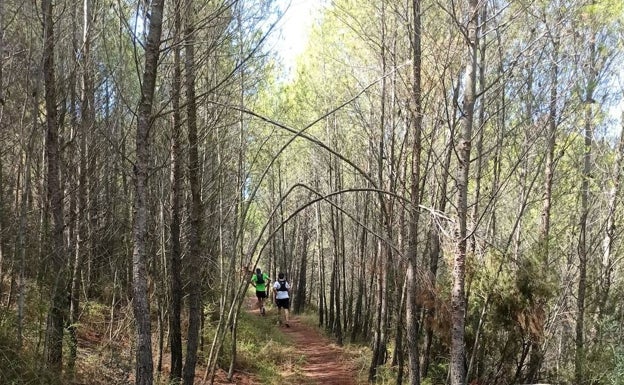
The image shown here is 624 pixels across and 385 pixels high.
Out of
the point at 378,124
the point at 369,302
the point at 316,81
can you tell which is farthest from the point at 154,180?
the point at 369,302

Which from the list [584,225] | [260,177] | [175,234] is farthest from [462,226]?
[584,225]

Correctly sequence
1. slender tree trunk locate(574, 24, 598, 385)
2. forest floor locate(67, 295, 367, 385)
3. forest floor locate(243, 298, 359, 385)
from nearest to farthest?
forest floor locate(67, 295, 367, 385) → slender tree trunk locate(574, 24, 598, 385) → forest floor locate(243, 298, 359, 385)

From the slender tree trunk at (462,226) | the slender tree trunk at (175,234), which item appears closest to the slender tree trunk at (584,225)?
the slender tree trunk at (462,226)

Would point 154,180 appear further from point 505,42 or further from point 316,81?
point 316,81

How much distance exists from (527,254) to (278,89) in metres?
9.03

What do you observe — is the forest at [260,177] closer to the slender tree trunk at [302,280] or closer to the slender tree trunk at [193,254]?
the slender tree trunk at [193,254]

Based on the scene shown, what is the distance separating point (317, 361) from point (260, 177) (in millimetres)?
4719

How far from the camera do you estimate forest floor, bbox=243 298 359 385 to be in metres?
9.53

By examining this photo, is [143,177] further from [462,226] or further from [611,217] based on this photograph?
[611,217]

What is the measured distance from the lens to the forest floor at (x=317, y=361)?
9.53 m

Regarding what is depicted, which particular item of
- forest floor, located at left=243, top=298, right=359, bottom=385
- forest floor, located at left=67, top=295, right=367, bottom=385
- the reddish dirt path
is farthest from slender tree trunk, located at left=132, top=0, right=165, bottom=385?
the reddish dirt path

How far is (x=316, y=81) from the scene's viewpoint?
1394 centimetres

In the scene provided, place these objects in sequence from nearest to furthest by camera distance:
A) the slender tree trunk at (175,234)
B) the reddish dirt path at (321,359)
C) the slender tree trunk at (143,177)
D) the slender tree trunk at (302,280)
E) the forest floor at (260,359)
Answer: the slender tree trunk at (143,177) → the slender tree trunk at (175,234) → the forest floor at (260,359) → the reddish dirt path at (321,359) → the slender tree trunk at (302,280)

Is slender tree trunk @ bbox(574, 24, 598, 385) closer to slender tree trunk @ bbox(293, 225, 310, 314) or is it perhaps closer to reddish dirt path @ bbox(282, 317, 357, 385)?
reddish dirt path @ bbox(282, 317, 357, 385)
